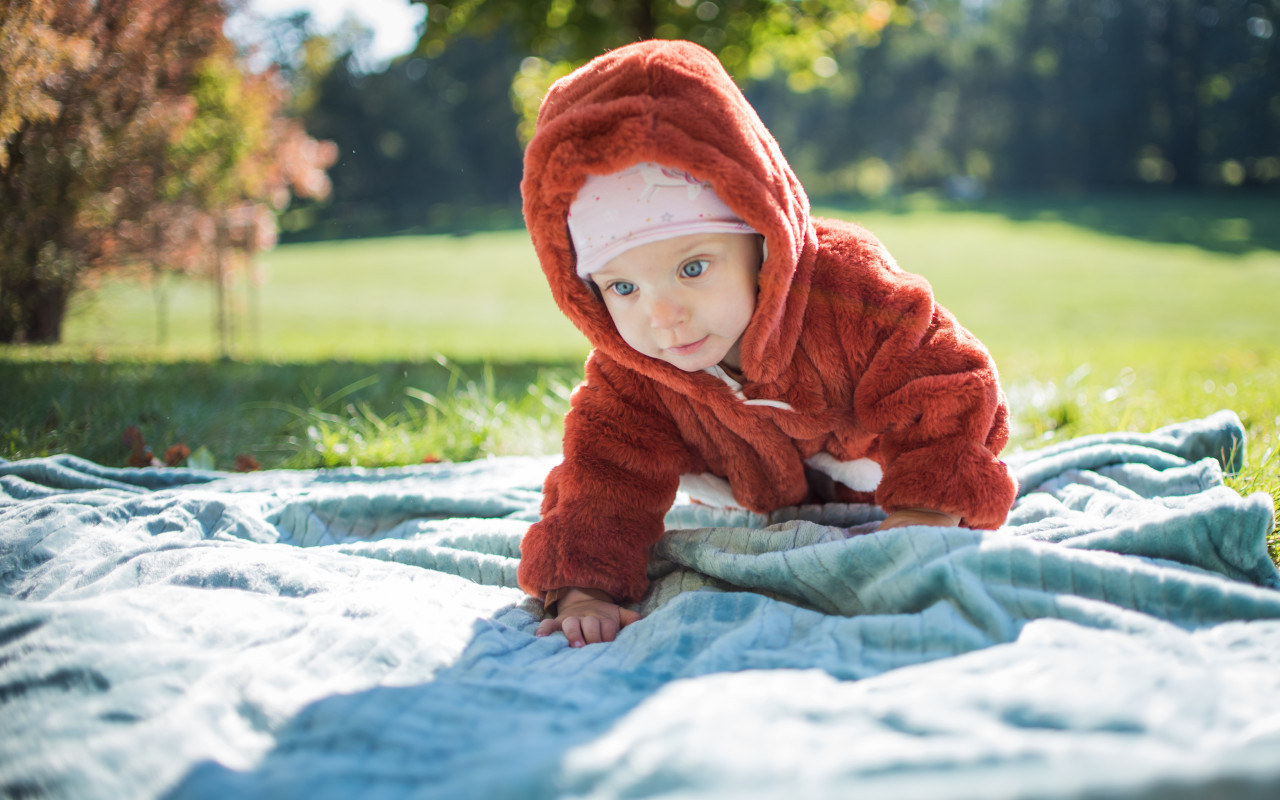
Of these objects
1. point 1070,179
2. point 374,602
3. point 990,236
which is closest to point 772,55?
point 374,602

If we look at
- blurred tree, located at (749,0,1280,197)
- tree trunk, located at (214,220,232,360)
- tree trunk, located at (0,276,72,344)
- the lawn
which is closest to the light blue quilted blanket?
the lawn

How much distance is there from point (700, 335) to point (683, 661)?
0.67m

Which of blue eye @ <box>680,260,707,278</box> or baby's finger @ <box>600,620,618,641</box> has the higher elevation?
blue eye @ <box>680,260,707,278</box>

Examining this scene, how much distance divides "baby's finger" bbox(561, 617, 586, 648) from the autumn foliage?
322 centimetres

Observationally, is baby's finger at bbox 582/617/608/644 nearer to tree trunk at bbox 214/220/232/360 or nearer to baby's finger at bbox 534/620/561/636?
baby's finger at bbox 534/620/561/636

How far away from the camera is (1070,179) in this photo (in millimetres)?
38531

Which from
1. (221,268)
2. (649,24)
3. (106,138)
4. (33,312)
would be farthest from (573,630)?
(221,268)

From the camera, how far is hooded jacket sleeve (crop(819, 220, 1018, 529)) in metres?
1.75

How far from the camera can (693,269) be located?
5.73ft

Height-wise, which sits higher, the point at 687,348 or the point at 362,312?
the point at 362,312

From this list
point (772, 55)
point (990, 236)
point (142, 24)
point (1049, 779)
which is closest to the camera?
point (1049, 779)

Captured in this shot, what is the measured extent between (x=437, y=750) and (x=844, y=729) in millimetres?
581

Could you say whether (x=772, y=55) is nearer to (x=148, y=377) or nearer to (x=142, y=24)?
(x=142, y=24)

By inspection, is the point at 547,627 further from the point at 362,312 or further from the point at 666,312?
the point at 362,312
